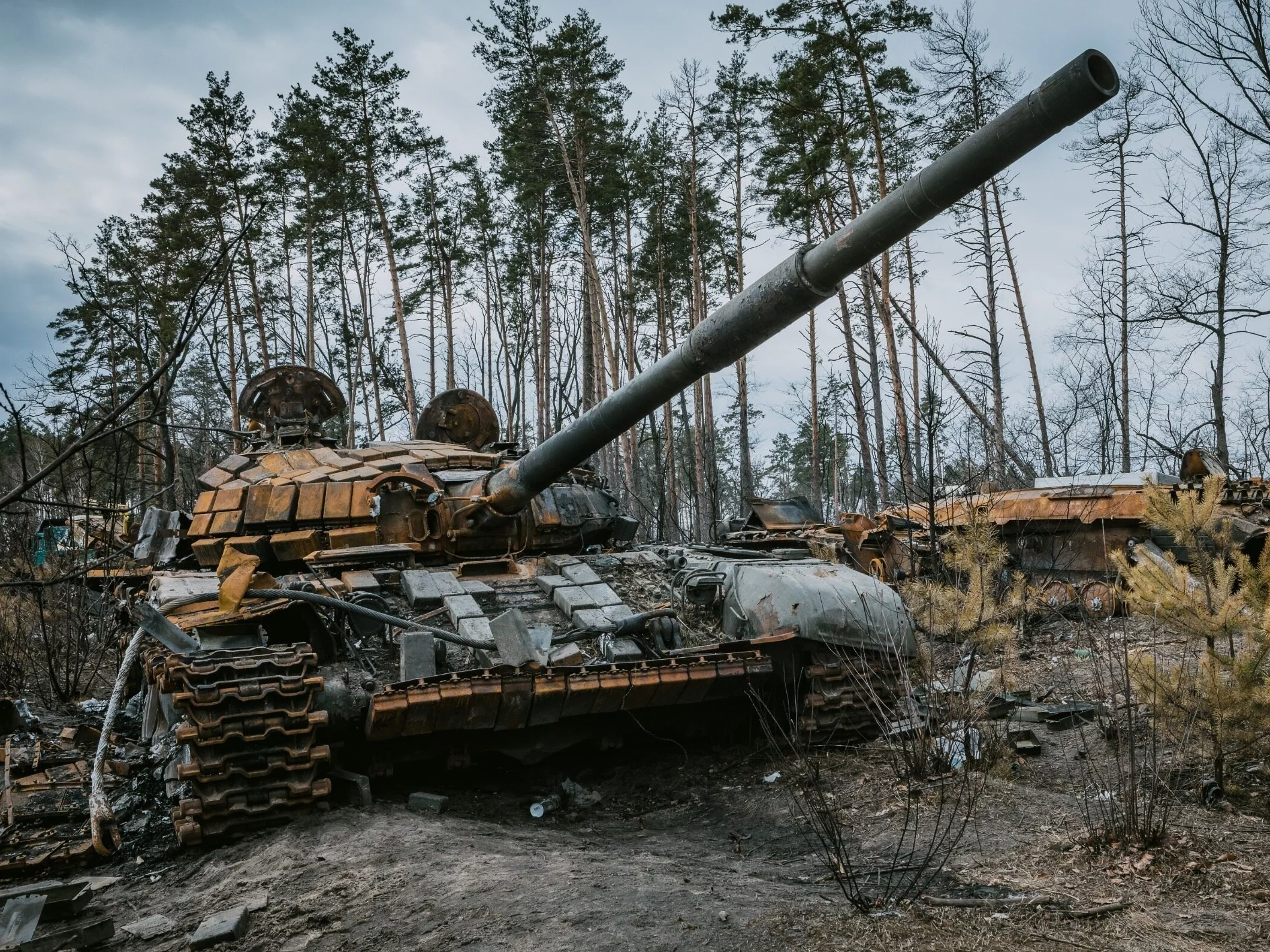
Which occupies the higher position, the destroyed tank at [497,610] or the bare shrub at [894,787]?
the destroyed tank at [497,610]

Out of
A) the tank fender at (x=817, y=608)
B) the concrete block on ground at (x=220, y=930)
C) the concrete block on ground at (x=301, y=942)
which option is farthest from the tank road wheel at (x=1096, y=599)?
the concrete block on ground at (x=220, y=930)

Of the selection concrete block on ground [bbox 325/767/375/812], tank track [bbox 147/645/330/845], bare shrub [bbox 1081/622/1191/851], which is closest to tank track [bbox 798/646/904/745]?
bare shrub [bbox 1081/622/1191/851]

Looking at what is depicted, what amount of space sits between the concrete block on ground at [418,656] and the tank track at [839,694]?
2.51 metres

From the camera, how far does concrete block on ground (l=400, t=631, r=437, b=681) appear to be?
553cm

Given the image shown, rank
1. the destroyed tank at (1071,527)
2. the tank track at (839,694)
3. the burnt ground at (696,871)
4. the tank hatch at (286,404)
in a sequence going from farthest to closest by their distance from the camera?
the destroyed tank at (1071,527), the tank hatch at (286,404), the tank track at (839,694), the burnt ground at (696,871)

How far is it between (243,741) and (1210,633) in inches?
199

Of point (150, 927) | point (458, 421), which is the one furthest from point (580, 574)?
point (150, 927)

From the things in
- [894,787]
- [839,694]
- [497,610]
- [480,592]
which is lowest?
[894,787]

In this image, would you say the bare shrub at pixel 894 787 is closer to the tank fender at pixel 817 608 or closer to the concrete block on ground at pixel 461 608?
the tank fender at pixel 817 608

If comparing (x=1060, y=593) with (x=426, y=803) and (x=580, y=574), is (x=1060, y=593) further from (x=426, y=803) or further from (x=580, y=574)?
(x=426, y=803)

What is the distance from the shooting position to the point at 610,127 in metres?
21.5

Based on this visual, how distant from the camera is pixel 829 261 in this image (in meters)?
4.47

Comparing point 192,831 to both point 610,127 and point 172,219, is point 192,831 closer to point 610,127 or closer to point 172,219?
point 610,127

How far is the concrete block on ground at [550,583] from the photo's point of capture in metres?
6.95
